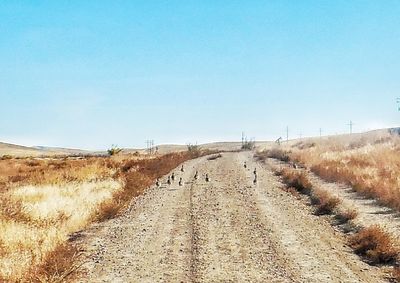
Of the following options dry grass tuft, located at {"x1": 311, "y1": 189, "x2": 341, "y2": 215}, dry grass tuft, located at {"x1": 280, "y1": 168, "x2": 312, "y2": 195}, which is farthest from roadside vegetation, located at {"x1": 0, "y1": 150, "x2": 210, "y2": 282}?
dry grass tuft, located at {"x1": 280, "y1": 168, "x2": 312, "y2": 195}

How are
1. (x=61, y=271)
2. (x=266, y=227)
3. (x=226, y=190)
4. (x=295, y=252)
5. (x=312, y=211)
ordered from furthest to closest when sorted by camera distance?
(x=226, y=190), (x=312, y=211), (x=266, y=227), (x=295, y=252), (x=61, y=271)

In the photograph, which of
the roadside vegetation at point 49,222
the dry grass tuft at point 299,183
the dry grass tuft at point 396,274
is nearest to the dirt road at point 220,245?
the dry grass tuft at point 396,274

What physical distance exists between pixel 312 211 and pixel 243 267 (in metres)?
8.46

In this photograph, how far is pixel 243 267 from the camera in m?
9.94

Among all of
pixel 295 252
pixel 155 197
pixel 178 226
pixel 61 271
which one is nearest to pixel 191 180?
pixel 155 197

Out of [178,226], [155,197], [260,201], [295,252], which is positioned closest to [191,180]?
[155,197]

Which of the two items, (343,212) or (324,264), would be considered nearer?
(324,264)

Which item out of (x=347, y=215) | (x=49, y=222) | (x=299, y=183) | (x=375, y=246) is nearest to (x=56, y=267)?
(x=49, y=222)

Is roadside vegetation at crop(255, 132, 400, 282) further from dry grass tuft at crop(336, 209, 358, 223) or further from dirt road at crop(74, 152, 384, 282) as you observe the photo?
dirt road at crop(74, 152, 384, 282)

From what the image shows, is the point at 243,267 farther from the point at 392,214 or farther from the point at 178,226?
the point at 392,214

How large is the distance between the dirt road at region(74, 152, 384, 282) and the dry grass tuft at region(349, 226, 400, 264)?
32 cm

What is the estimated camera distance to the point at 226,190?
23.6 metres

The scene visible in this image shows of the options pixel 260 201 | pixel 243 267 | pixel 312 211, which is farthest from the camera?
pixel 260 201

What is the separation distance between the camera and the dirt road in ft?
31.1
